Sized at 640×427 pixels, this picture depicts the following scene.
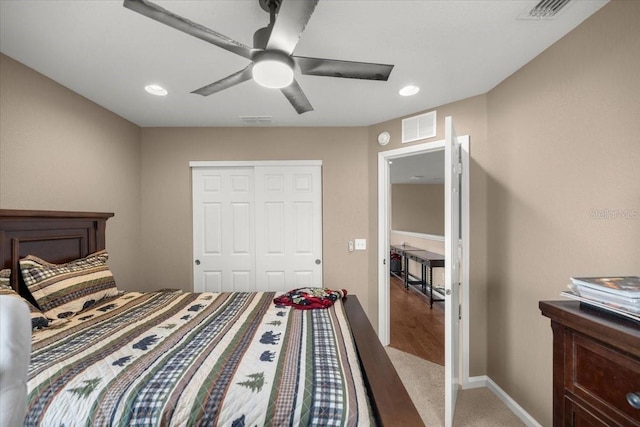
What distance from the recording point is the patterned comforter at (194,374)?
0.98 metres

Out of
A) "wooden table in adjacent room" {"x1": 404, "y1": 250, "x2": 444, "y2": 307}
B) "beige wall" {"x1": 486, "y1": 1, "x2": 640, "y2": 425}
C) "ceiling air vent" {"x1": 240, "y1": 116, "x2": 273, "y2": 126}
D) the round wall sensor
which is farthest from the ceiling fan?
"wooden table in adjacent room" {"x1": 404, "y1": 250, "x2": 444, "y2": 307}

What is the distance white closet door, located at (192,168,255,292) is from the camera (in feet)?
10.3

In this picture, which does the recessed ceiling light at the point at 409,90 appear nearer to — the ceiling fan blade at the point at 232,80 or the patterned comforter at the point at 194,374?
the ceiling fan blade at the point at 232,80

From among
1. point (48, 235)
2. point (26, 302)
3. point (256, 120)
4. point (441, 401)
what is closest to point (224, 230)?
point (256, 120)

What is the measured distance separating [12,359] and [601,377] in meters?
1.70

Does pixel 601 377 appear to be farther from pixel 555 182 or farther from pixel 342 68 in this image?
pixel 342 68

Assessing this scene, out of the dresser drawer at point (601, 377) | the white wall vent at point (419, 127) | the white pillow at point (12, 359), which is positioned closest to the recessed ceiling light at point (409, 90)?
the white wall vent at point (419, 127)

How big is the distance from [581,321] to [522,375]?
1.42 metres

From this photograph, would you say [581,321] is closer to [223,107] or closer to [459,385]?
[459,385]

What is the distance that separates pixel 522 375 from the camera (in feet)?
6.35

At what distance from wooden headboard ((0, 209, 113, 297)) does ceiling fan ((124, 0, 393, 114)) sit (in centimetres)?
157

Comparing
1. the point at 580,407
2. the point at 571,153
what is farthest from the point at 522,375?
the point at 571,153

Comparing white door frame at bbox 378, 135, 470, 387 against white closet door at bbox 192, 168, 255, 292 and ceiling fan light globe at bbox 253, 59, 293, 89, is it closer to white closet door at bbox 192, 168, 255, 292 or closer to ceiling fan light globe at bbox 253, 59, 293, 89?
white closet door at bbox 192, 168, 255, 292

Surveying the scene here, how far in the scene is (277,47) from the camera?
1.16m
